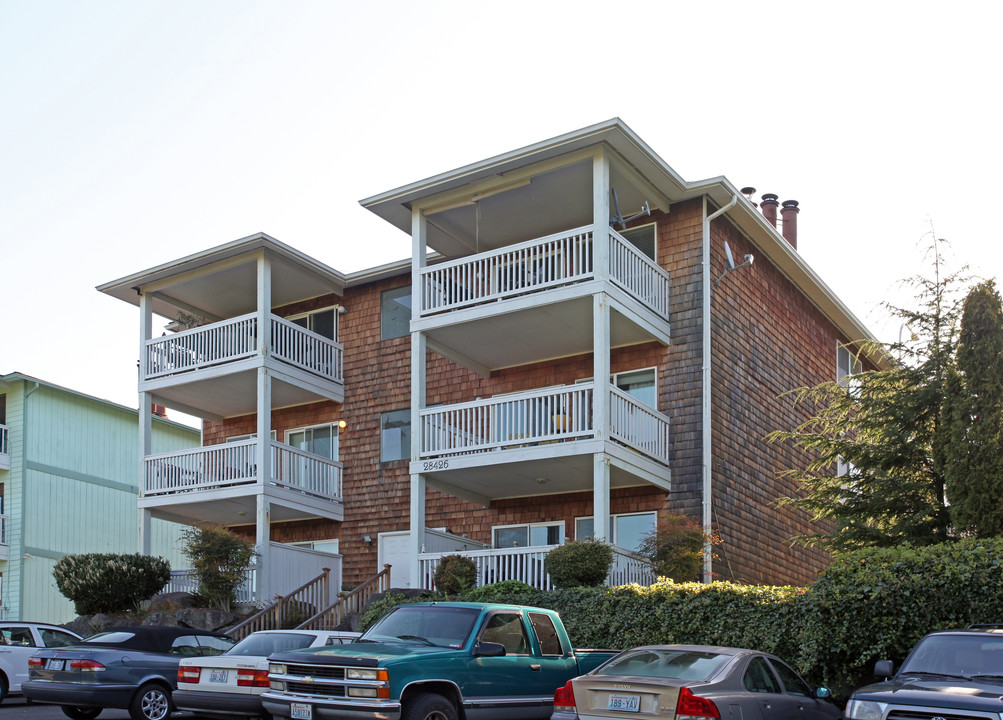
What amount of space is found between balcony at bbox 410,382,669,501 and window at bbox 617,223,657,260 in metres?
3.29

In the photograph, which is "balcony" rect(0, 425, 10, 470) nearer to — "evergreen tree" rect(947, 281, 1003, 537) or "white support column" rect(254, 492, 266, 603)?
"white support column" rect(254, 492, 266, 603)

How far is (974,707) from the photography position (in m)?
8.95

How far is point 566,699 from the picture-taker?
1045 cm

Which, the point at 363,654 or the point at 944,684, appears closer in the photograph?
the point at 944,684

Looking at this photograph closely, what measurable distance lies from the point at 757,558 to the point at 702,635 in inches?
303

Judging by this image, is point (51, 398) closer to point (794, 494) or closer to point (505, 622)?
point (794, 494)

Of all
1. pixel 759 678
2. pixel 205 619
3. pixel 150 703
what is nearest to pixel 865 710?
pixel 759 678

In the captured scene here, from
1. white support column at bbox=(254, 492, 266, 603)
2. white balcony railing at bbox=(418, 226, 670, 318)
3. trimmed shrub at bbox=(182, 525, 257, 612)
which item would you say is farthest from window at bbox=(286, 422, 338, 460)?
white balcony railing at bbox=(418, 226, 670, 318)

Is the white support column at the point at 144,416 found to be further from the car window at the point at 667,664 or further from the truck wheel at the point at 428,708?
the car window at the point at 667,664

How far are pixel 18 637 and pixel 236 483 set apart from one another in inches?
289

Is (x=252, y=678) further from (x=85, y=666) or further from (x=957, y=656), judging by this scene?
(x=957, y=656)

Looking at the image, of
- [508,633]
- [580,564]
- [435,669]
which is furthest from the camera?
[580,564]

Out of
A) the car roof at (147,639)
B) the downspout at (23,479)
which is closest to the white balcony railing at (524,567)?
the car roof at (147,639)

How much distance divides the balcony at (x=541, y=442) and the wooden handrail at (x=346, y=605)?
226 centimetres
